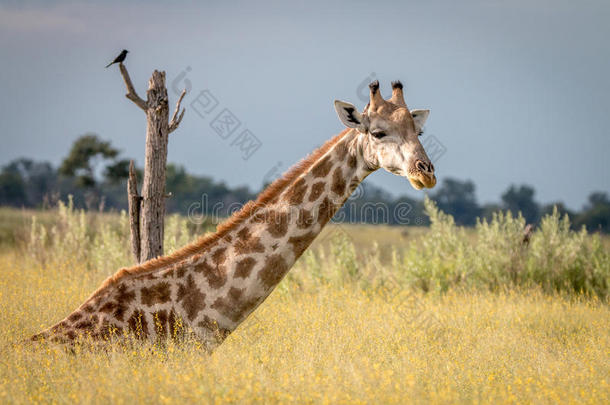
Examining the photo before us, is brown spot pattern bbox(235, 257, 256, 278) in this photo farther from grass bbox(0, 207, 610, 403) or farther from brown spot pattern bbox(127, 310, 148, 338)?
brown spot pattern bbox(127, 310, 148, 338)

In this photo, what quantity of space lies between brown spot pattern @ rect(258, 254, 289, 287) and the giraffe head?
1421mm

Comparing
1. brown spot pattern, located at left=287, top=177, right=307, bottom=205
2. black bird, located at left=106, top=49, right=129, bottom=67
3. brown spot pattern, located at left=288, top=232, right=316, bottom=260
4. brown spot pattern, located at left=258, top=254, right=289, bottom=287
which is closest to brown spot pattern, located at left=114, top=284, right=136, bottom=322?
brown spot pattern, located at left=258, top=254, right=289, bottom=287

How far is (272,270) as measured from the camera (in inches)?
245

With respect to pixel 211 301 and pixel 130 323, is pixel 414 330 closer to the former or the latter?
pixel 211 301

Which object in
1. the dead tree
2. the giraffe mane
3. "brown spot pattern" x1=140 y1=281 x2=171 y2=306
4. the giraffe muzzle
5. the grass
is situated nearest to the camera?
the giraffe muzzle

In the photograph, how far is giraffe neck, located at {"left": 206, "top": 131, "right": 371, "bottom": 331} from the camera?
619cm

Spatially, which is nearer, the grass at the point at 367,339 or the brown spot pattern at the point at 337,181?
the grass at the point at 367,339

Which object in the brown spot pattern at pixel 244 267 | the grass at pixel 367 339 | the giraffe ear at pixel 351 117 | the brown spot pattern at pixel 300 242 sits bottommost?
the grass at pixel 367 339

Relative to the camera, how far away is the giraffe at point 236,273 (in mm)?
6188

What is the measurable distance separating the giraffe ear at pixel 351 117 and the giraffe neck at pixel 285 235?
238 mm

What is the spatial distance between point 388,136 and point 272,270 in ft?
6.29

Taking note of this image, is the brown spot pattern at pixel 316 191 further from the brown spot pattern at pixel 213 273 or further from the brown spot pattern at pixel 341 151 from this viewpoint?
the brown spot pattern at pixel 213 273

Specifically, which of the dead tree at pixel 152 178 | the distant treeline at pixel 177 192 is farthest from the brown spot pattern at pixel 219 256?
the distant treeline at pixel 177 192

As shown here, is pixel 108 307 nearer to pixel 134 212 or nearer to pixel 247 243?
pixel 247 243
